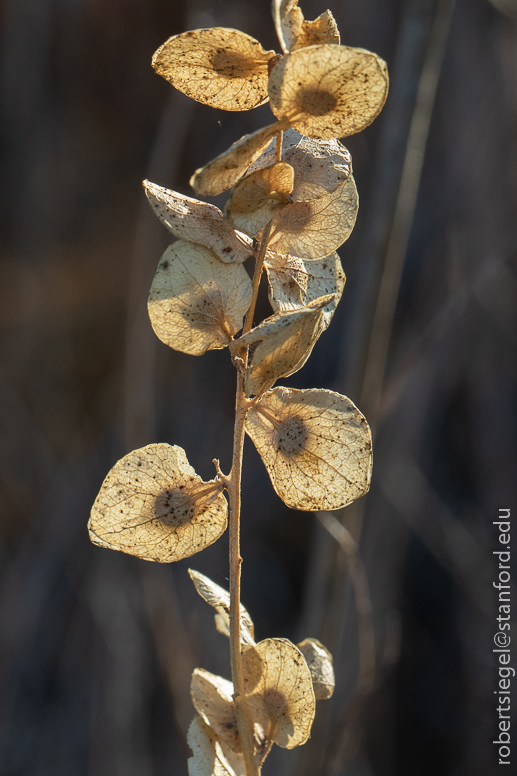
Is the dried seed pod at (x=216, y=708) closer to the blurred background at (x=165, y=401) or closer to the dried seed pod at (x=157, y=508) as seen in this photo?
the dried seed pod at (x=157, y=508)

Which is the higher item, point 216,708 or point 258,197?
point 258,197

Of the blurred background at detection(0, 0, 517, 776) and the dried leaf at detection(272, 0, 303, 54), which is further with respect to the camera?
the blurred background at detection(0, 0, 517, 776)

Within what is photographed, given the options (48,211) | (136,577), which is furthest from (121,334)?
(136,577)

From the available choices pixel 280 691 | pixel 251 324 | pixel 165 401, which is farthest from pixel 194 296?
pixel 165 401

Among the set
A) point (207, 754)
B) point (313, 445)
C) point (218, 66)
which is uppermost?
point (218, 66)

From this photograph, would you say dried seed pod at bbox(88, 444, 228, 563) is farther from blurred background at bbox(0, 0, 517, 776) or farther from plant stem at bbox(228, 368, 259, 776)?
blurred background at bbox(0, 0, 517, 776)

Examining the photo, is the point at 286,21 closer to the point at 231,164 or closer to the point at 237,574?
the point at 231,164

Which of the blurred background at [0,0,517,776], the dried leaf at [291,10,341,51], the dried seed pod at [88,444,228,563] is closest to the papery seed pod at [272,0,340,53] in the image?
the dried leaf at [291,10,341,51]
